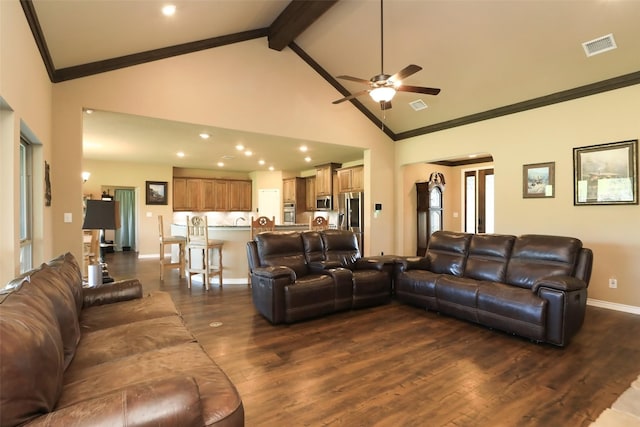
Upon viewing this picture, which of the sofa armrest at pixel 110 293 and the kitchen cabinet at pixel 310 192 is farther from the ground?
the kitchen cabinet at pixel 310 192

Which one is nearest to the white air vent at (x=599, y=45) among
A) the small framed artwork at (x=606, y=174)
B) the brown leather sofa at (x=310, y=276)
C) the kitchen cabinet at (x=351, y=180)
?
the small framed artwork at (x=606, y=174)

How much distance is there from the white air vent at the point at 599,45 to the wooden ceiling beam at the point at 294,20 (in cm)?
303

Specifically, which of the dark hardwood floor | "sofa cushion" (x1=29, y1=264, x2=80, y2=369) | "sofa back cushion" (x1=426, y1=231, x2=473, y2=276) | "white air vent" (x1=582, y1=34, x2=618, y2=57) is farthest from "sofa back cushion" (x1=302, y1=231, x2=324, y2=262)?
"white air vent" (x1=582, y1=34, x2=618, y2=57)

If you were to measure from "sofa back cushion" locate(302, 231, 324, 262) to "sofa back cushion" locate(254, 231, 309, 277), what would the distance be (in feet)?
0.20

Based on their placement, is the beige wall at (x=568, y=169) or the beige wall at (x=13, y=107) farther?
the beige wall at (x=568, y=169)

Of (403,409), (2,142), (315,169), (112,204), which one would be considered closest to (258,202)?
(315,169)

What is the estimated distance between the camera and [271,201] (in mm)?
10594

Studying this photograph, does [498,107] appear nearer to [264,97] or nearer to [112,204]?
[264,97]

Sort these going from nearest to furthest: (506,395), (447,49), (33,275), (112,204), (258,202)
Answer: (33,275)
(506,395)
(112,204)
(447,49)
(258,202)

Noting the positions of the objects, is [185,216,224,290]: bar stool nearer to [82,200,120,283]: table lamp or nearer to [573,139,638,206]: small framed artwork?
[82,200,120,283]: table lamp

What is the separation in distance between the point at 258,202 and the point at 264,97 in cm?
564

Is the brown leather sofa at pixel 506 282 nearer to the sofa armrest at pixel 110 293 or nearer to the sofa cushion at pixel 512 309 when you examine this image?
the sofa cushion at pixel 512 309

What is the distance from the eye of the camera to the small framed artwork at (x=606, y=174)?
4058mm

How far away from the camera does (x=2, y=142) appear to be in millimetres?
2322
